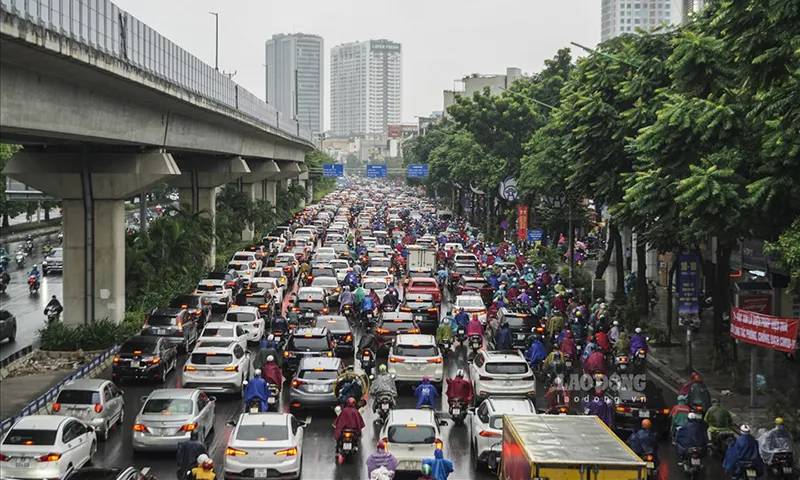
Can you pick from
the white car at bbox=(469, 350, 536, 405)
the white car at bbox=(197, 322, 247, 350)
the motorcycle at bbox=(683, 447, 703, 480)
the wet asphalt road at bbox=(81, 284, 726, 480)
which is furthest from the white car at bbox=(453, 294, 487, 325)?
the motorcycle at bbox=(683, 447, 703, 480)

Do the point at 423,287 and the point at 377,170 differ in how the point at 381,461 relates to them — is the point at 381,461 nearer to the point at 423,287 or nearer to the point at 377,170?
the point at 423,287

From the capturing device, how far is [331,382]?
824 inches

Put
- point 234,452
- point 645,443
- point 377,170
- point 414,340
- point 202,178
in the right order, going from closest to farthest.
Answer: point 234,452
point 645,443
point 414,340
point 202,178
point 377,170

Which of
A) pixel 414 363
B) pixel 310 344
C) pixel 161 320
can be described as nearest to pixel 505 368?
pixel 414 363

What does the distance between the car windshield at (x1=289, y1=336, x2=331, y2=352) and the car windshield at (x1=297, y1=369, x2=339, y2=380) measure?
362 cm

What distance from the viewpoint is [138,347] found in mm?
24938

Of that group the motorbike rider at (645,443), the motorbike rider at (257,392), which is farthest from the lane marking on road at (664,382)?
the motorbike rider at (257,392)

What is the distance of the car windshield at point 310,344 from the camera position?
81.0 ft

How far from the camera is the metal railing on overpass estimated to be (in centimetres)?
1964

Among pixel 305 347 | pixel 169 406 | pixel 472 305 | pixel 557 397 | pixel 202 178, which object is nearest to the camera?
pixel 169 406

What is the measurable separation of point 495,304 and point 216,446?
51.0ft

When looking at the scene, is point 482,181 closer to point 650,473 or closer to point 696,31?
point 696,31

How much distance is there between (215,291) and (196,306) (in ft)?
14.9

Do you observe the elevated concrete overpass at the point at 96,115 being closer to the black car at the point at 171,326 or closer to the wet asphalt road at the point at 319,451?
the black car at the point at 171,326
